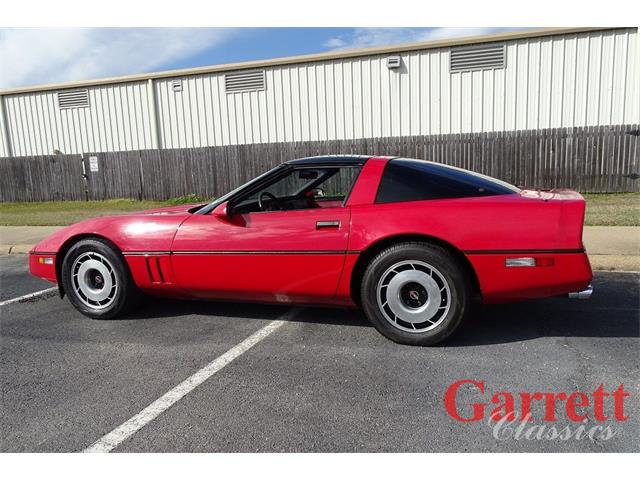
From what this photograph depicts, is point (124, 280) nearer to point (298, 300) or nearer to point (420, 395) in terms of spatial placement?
point (298, 300)

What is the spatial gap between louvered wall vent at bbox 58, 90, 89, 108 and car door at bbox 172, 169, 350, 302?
15.5 metres

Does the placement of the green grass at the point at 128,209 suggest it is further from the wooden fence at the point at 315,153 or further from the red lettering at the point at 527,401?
the red lettering at the point at 527,401

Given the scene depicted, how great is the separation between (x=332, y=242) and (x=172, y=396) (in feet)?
4.80

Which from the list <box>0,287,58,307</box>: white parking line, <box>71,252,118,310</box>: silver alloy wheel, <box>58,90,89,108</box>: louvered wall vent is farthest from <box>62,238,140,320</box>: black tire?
<box>58,90,89,108</box>: louvered wall vent

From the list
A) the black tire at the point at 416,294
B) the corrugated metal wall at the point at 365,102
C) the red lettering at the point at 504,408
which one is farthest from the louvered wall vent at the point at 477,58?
the red lettering at the point at 504,408

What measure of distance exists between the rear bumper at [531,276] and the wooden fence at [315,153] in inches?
387

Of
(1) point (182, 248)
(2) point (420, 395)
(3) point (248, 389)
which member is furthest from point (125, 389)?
(2) point (420, 395)

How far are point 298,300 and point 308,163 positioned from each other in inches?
42.8

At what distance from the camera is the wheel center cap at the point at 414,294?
11.5 ft

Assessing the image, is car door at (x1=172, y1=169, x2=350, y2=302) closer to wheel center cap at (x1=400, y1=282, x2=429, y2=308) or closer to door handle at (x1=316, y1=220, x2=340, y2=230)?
door handle at (x1=316, y1=220, x2=340, y2=230)

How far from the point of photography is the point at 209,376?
3170 mm

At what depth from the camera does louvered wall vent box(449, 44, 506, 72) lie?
13.0 meters

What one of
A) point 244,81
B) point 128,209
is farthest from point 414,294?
point 244,81

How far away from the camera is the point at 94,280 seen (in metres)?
4.41
